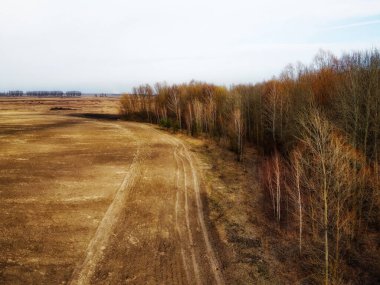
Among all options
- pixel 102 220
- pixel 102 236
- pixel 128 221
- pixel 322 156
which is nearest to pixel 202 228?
pixel 128 221

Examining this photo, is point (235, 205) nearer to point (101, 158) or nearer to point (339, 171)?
point (339, 171)

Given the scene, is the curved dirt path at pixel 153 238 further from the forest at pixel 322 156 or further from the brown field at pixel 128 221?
the forest at pixel 322 156

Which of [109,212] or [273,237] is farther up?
[109,212]

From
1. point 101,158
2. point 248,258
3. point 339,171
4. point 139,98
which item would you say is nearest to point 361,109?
point 339,171

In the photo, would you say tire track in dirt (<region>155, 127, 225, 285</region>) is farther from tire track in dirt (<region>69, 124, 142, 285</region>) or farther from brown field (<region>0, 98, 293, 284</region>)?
tire track in dirt (<region>69, 124, 142, 285</region>)

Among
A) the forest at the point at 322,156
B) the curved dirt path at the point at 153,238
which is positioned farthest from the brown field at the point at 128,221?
the forest at the point at 322,156

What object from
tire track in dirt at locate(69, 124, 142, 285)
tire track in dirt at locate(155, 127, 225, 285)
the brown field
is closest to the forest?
the brown field
